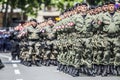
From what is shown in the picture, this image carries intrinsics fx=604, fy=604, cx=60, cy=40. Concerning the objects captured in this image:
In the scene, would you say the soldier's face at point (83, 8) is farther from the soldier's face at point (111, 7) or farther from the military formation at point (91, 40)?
the soldier's face at point (111, 7)

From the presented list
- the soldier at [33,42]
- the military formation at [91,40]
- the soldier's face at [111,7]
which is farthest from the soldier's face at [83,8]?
the soldier at [33,42]

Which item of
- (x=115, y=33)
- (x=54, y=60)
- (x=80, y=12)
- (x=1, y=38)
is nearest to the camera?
(x=115, y=33)

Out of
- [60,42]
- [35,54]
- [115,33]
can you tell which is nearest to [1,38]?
[35,54]

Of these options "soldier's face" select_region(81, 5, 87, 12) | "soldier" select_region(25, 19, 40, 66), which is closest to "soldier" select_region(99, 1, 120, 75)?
"soldier's face" select_region(81, 5, 87, 12)

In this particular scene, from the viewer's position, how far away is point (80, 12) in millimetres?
17891

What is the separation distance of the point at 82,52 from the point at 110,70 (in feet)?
3.12

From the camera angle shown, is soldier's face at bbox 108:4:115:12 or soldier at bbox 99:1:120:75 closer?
soldier at bbox 99:1:120:75

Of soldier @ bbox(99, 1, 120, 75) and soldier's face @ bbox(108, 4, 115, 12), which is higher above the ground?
soldier's face @ bbox(108, 4, 115, 12)

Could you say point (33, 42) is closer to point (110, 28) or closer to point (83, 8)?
point (83, 8)

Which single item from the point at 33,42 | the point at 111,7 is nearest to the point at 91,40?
the point at 111,7

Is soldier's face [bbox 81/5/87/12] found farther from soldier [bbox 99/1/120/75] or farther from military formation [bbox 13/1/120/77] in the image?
soldier [bbox 99/1/120/75]

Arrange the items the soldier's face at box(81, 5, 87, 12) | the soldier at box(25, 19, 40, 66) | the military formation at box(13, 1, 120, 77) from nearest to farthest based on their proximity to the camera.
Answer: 1. the military formation at box(13, 1, 120, 77)
2. the soldier's face at box(81, 5, 87, 12)
3. the soldier at box(25, 19, 40, 66)

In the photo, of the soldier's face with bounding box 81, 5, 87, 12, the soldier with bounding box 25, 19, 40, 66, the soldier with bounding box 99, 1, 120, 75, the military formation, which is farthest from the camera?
the soldier with bounding box 25, 19, 40, 66

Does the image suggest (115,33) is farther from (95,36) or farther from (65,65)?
(65,65)
